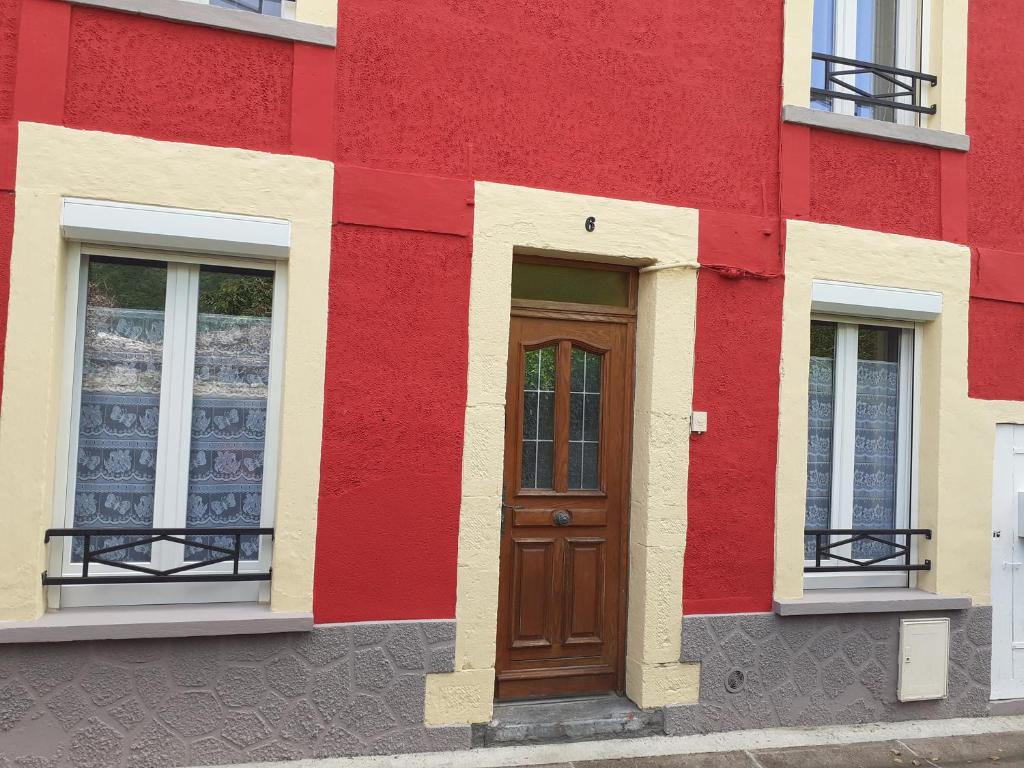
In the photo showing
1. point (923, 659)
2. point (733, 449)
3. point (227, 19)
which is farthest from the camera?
point (923, 659)

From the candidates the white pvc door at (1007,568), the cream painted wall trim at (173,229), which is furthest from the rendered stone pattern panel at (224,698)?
the white pvc door at (1007,568)

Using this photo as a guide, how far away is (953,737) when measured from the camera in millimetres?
5258

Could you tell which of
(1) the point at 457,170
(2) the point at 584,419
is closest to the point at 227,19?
(1) the point at 457,170

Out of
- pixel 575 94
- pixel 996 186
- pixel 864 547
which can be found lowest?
pixel 864 547

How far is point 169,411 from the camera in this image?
4.37 meters

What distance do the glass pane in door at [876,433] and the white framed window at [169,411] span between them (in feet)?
12.6

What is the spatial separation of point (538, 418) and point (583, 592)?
1107 millimetres

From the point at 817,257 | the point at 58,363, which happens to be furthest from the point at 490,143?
the point at 58,363

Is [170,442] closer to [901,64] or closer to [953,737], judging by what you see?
[953,737]

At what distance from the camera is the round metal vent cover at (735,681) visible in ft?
16.6

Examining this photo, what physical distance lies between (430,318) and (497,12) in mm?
1823

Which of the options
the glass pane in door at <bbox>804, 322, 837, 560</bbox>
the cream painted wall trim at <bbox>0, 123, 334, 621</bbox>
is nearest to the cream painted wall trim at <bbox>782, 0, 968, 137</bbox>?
the glass pane in door at <bbox>804, 322, 837, 560</bbox>

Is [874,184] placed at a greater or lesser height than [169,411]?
greater

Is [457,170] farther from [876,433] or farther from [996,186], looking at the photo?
[996,186]
